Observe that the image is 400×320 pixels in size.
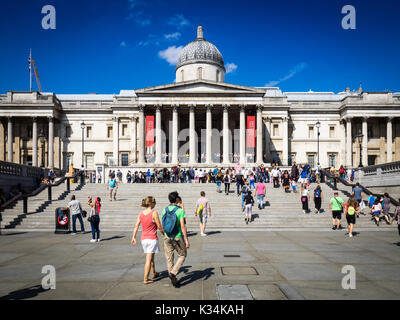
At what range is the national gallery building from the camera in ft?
151

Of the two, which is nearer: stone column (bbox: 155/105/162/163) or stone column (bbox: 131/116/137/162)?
stone column (bbox: 155/105/162/163)

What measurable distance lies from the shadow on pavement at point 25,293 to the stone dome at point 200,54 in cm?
4942

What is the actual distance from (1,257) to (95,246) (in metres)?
2.89

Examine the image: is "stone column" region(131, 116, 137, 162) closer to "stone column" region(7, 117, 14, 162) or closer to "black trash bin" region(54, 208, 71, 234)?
"stone column" region(7, 117, 14, 162)

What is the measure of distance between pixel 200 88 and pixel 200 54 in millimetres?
11384

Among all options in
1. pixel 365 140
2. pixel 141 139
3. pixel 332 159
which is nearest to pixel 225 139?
pixel 141 139

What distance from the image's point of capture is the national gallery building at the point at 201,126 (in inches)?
1809

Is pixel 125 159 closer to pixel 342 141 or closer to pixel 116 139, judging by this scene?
pixel 116 139

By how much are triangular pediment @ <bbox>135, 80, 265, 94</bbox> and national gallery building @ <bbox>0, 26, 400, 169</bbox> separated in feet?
0.62

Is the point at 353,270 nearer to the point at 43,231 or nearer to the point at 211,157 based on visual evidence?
the point at 43,231

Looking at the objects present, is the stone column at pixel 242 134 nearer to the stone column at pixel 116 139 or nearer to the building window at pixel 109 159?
the stone column at pixel 116 139

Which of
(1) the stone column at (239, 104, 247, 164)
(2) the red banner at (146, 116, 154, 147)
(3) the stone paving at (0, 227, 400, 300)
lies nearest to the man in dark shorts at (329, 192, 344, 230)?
(3) the stone paving at (0, 227, 400, 300)

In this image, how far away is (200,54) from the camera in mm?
53156
